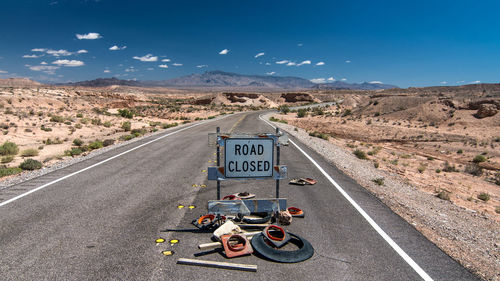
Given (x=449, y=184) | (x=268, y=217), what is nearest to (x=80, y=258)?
(x=268, y=217)

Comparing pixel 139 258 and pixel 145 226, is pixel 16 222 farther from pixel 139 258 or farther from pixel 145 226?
pixel 139 258

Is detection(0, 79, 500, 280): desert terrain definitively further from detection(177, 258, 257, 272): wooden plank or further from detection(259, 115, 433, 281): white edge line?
detection(177, 258, 257, 272): wooden plank

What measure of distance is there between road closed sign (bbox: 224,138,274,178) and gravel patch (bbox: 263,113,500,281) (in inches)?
139

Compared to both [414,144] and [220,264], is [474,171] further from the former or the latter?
[220,264]

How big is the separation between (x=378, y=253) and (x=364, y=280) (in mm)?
943

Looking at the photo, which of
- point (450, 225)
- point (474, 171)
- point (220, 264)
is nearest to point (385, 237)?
point (450, 225)

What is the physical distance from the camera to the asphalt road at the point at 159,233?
448 centimetres

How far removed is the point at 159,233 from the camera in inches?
223

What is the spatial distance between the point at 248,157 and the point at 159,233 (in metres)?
2.30

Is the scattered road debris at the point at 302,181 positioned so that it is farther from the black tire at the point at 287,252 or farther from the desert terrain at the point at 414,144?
the black tire at the point at 287,252

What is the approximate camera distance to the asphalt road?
4477 mm

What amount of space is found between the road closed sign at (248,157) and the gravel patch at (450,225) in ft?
11.6

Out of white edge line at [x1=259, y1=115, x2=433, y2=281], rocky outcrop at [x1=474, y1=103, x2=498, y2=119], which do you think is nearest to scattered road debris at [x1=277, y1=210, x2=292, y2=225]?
white edge line at [x1=259, y1=115, x2=433, y2=281]

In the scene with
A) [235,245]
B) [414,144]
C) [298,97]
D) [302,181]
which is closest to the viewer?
[235,245]
